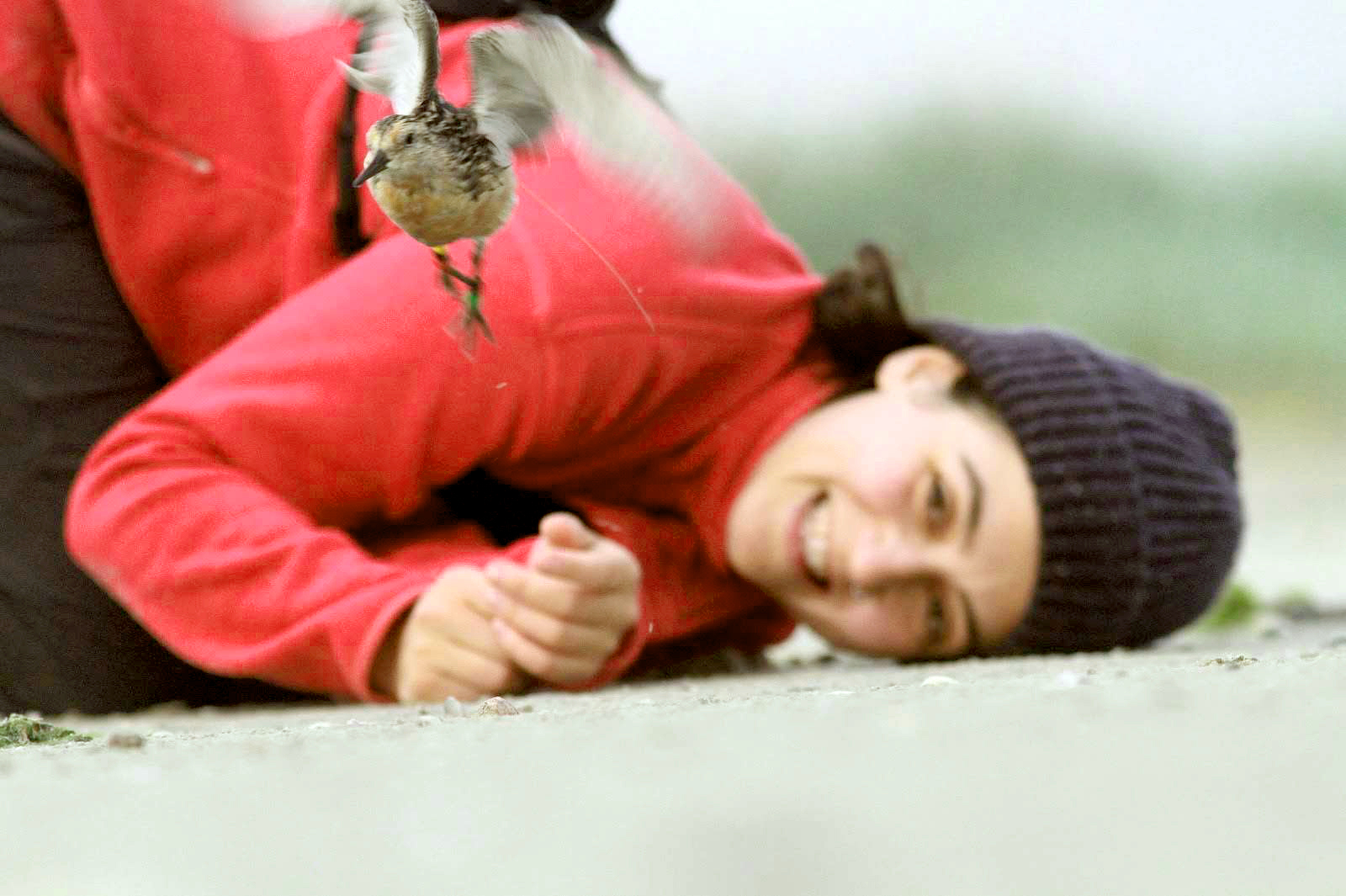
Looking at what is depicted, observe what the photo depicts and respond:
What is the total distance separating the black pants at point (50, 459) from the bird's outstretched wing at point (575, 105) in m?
1.44

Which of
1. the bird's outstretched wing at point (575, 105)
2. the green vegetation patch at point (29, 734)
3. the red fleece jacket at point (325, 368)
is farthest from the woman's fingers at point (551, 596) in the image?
the bird's outstretched wing at point (575, 105)

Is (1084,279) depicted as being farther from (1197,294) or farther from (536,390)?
(536,390)

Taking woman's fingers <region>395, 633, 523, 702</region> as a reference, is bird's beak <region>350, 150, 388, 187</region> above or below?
above

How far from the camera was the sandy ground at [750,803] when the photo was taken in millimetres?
674

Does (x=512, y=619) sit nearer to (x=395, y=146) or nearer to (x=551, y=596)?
(x=551, y=596)

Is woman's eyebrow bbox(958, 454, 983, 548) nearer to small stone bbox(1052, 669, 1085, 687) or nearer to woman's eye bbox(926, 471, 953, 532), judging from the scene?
woman's eye bbox(926, 471, 953, 532)

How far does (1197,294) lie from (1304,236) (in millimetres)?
666

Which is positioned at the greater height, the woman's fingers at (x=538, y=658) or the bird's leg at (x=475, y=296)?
the bird's leg at (x=475, y=296)

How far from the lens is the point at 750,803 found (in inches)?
31.5

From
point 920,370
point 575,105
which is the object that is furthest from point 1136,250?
point 575,105

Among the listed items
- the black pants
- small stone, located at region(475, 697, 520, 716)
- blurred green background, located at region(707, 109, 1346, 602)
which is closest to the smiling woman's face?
small stone, located at region(475, 697, 520, 716)

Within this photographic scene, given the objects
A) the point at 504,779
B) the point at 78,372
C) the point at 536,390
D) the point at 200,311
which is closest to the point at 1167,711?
the point at 504,779

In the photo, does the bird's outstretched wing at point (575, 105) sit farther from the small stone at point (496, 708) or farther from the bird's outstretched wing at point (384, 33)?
the small stone at point (496, 708)

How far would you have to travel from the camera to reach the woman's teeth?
223cm
